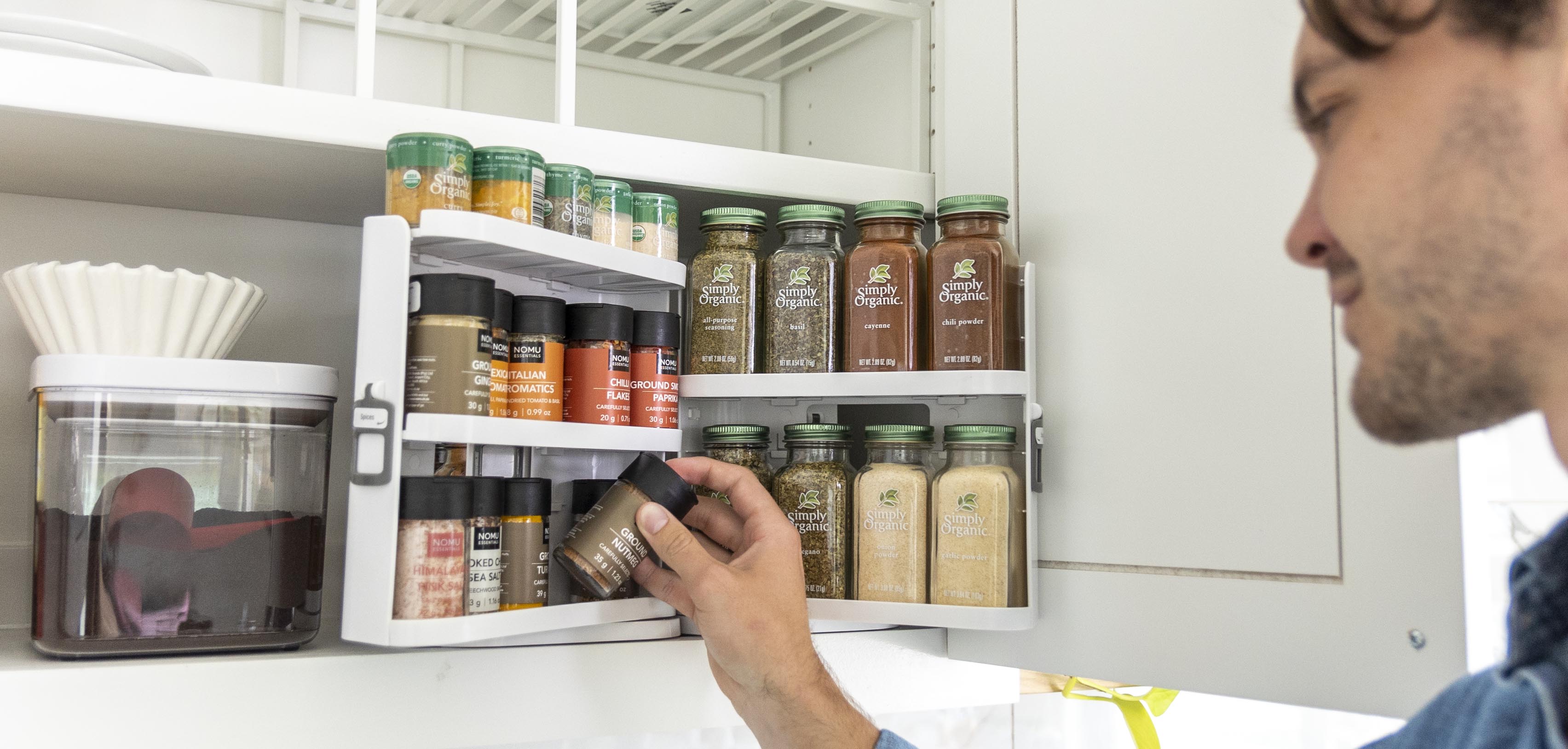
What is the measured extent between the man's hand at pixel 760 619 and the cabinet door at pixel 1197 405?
215 millimetres

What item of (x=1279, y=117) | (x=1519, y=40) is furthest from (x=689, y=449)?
(x=1519, y=40)

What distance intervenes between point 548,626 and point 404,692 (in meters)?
0.14

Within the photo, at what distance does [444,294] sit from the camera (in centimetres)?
93

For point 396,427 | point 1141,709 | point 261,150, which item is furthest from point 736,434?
point 1141,709

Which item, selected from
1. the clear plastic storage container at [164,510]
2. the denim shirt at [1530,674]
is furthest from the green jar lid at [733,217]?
the denim shirt at [1530,674]

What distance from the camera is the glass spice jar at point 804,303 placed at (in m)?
1.12

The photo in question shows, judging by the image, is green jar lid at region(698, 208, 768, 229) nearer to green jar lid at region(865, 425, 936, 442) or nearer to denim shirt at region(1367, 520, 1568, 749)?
green jar lid at region(865, 425, 936, 442)

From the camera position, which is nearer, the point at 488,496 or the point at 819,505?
the point at 488,496

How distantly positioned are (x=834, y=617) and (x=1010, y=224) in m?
0.43

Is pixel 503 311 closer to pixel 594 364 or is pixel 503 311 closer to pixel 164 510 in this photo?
pixel 594 364

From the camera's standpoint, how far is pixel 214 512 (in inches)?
38.2

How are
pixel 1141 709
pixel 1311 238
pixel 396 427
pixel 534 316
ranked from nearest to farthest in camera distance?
pixel 1311 238
pixel 396 427
pixel 534 316
pixel 1141 709

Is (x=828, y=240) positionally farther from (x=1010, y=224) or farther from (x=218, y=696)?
(x=218, y=696)

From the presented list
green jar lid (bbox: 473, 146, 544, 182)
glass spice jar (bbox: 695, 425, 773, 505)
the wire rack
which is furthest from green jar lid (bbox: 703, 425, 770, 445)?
the wire rack
